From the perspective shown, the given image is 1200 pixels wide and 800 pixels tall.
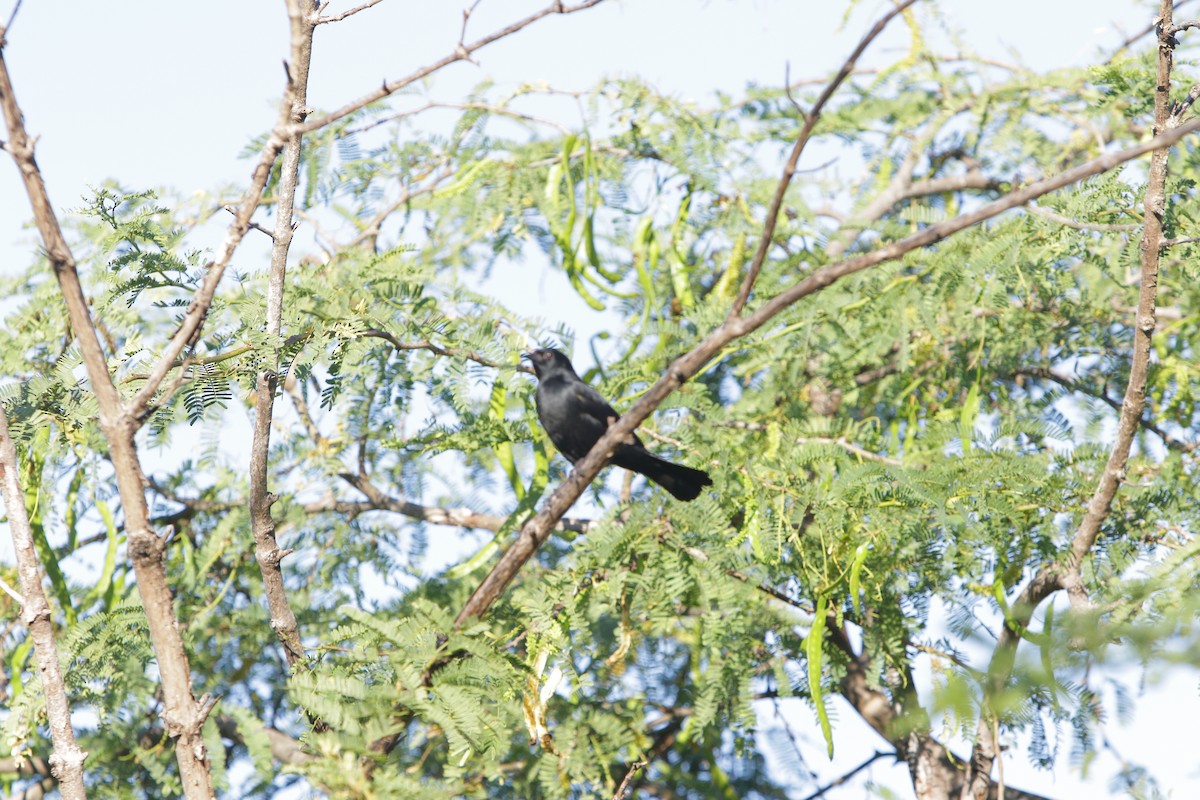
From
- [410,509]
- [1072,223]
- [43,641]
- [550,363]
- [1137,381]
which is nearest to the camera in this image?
[43,641]

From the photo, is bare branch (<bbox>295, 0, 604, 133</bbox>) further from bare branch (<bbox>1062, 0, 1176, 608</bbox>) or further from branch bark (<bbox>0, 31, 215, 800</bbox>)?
bare branch (<bbox>1062, 0, 1176, 608</bbox>)

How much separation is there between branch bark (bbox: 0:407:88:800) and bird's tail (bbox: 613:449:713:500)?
2.23 metres

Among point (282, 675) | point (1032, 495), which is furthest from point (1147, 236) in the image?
point (282, 675)

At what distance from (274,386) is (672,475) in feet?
5.58

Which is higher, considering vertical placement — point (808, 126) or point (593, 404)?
point (593, 404)

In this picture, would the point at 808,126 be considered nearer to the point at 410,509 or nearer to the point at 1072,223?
the point at 1072,223

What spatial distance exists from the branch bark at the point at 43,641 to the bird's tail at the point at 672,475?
7.31 feet

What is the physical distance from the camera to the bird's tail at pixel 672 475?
14.1 ft

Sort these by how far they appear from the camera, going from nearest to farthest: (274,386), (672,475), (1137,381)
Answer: (274,386) → (1137,381) → (672,475)

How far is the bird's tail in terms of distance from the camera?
4.31 m

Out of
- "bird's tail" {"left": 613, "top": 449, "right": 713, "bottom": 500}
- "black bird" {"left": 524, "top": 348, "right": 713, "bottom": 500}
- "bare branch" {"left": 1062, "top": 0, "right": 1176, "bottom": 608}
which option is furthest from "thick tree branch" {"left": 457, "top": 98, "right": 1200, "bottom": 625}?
"black bird" {"left": 524, "top": 348, "right": 713, "bottom": 500}

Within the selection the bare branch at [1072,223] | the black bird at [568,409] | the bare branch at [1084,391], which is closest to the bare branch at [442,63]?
the bare branch at [1072,223]

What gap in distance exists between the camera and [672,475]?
174 inches

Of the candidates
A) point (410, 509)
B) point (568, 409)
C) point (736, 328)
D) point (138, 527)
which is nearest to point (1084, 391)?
point (568, 409)
